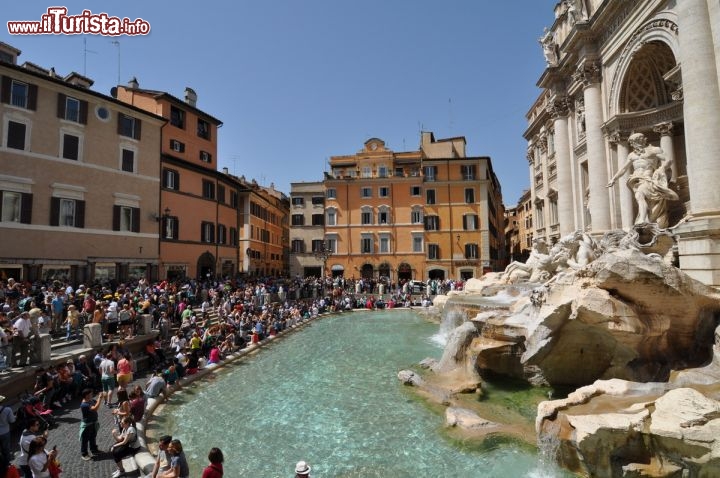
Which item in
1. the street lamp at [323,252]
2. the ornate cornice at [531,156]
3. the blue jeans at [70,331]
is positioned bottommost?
the blue jeans at [70,331]

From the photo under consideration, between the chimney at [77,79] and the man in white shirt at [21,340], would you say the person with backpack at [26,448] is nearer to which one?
the man in white shirt at [21,340]

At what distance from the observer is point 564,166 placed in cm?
2527

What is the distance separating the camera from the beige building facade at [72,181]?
18.7m

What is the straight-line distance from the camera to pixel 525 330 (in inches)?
464

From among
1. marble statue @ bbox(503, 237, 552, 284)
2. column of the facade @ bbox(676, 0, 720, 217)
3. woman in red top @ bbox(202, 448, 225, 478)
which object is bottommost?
woman in red top @ bbox(202, 448, 225, 478)

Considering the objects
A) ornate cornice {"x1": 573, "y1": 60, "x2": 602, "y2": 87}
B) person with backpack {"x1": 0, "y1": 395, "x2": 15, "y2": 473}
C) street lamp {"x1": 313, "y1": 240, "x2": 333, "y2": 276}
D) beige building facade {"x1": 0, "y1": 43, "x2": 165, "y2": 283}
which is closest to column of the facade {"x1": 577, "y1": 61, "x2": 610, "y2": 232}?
ornate cornice {"x1": 573, "y1": 60, "x2": 602, "y2": 87}

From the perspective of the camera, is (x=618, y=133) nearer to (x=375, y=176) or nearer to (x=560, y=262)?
(x=560, y=262)

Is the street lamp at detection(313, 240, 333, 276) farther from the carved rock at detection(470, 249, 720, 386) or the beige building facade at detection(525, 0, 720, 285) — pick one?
the carved rock at detection(470, 249, 720, 386)

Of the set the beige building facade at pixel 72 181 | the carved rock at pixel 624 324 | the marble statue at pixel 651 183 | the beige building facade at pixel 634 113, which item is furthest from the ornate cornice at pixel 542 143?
the beige building facade at pixel 72 181

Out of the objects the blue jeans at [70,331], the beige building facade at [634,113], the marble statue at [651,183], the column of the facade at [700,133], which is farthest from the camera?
the marble statue at [651,183]

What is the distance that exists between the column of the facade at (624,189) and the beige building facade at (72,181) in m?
26.2

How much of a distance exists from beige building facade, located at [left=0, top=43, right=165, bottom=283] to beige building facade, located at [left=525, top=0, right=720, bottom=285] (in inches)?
1011

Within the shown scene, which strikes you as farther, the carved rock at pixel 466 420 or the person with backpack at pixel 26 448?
the carved rock at pixel 466 420

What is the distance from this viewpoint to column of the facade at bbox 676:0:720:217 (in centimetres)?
1286
